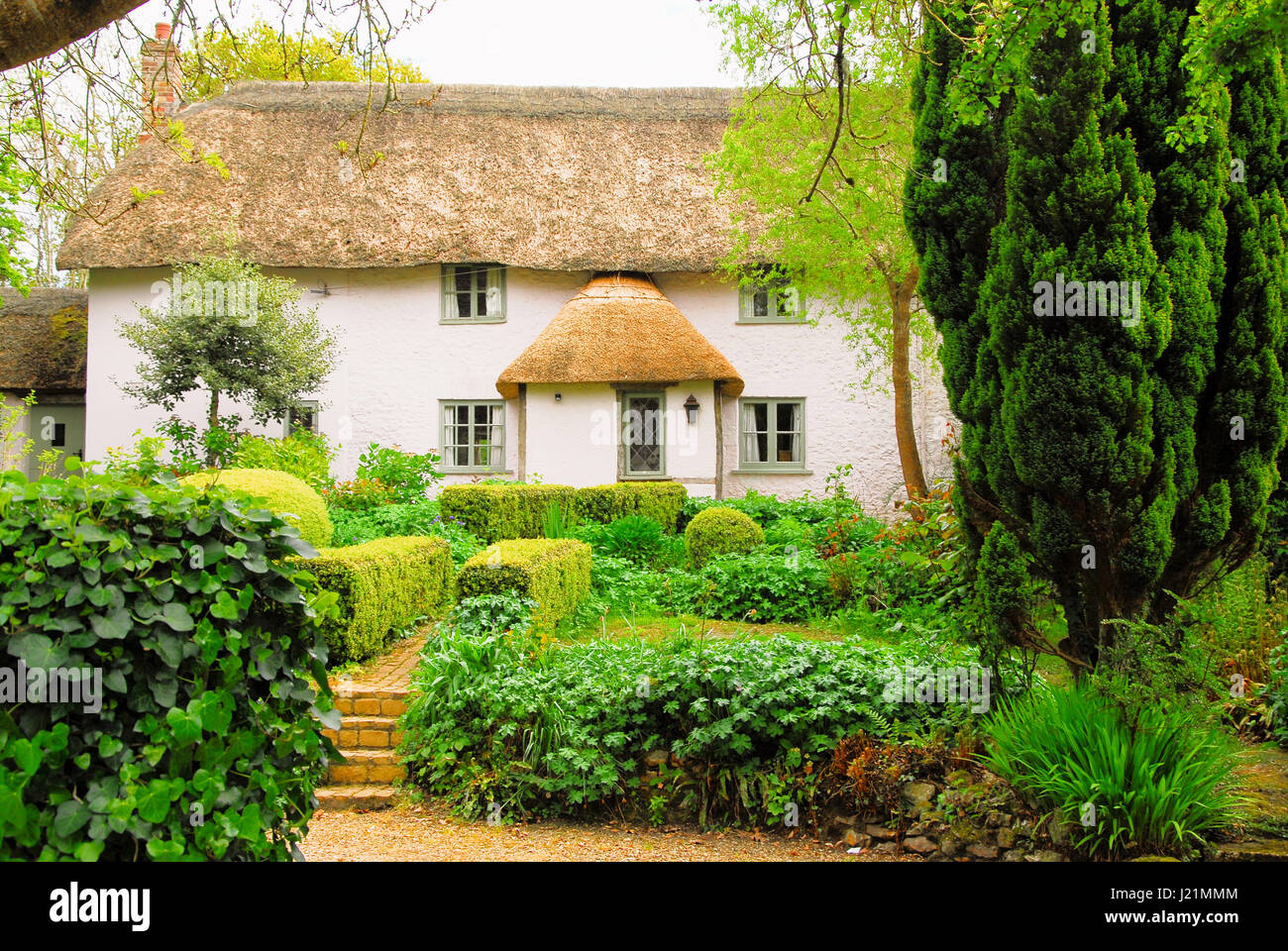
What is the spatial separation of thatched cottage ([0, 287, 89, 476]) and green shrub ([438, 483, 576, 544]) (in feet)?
34.3

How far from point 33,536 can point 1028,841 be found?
388cm

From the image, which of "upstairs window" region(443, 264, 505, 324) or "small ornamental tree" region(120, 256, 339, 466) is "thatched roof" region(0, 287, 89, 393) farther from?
"upstairs window" region(443, 264, 505, 324)

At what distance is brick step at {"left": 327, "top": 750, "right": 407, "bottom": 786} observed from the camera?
5.45 m

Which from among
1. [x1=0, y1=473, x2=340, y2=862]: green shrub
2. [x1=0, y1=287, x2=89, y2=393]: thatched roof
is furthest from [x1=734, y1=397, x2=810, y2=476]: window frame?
[x1=0, y1=473, x2=340, y2=862]: green shrub

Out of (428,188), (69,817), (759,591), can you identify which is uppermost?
(428,188)

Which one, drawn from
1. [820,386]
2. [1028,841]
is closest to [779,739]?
[1028,841]

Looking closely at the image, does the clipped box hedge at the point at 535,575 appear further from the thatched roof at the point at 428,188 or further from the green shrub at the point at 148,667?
the thatched roof at the point at 428,188

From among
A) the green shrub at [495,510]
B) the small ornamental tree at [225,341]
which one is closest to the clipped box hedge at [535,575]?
the green shrub at [495,510]

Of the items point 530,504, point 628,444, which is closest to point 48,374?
point 628,444

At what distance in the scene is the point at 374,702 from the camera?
18.9 feet

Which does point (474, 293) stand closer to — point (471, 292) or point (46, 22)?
point (471, 292)

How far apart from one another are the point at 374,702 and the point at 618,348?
10.6 metres

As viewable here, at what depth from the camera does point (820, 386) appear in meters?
17.1

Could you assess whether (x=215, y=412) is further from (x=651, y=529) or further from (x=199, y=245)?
(x=651, y=529)
